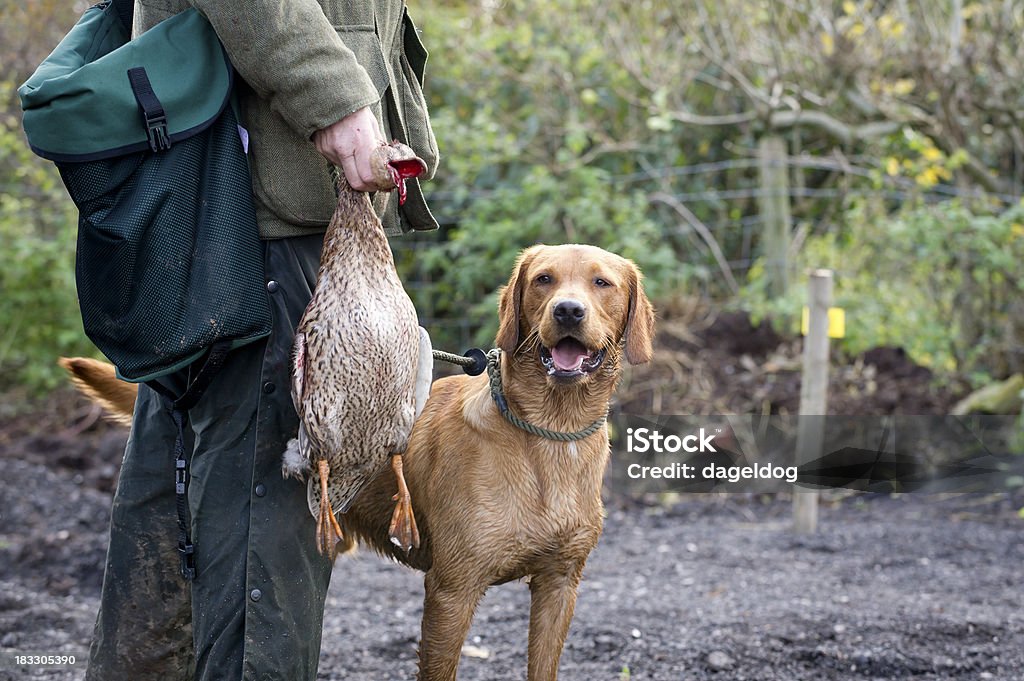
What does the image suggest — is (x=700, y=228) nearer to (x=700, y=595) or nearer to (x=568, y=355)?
(x=700, y=595)

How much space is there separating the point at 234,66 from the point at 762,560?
4108 mm

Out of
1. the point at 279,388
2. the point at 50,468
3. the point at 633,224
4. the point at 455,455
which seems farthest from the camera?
the point at 633,224

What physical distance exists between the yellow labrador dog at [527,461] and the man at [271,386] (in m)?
0.45

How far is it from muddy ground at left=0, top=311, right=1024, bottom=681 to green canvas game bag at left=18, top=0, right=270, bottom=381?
1.92 m

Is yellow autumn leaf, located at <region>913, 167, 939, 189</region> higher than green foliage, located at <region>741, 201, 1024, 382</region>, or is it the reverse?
yellow autumn leaf, located at <region>913, 167, 939, 189</region>

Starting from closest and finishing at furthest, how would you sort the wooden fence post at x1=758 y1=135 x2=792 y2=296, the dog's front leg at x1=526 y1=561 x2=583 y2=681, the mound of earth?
the dog's front leg at x1=526 y1=561 x2=583 y2=681 < the mound of earth < the wooden fence post at x1=758 y1=135 x2=792 y2=296

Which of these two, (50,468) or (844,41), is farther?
(844,41)

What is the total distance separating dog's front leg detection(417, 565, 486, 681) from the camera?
9.57 feet

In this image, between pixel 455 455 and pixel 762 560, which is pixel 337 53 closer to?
pixel 455 455

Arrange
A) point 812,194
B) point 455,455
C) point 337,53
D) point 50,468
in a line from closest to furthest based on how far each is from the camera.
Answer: point 337,53 < point 455,455 < point 50,468 < point 812,194

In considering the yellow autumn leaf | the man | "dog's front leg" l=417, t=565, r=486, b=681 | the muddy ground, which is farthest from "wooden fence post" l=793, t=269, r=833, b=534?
the man

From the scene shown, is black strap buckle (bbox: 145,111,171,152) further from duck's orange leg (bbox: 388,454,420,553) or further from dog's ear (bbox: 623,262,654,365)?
dog's ear (bbox: 623,262,654,365)

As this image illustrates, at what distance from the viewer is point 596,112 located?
9.25m

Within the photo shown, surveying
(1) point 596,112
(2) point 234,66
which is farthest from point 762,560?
(1) point 596,112
